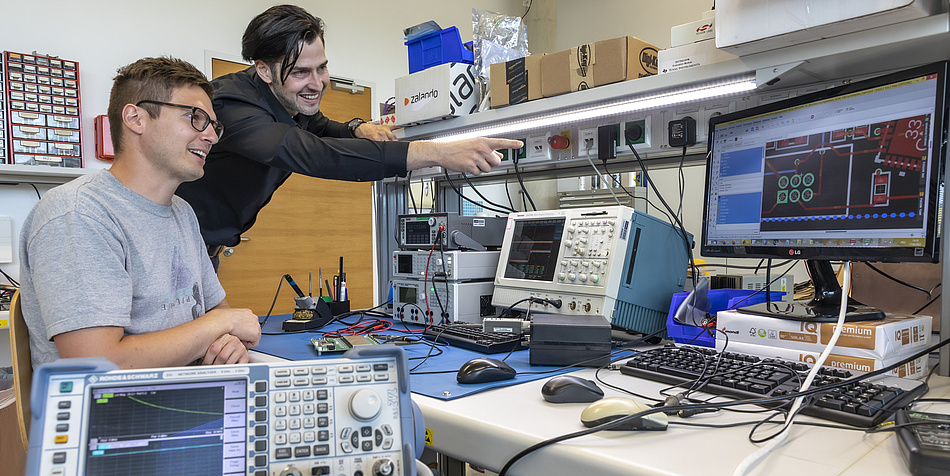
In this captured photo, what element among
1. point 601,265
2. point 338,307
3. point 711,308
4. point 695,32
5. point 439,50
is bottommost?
point 338,307

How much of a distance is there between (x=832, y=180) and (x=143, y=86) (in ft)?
4.41

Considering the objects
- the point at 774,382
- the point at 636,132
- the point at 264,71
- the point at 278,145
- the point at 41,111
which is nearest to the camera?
the point at 774,382

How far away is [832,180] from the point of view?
1.03 m

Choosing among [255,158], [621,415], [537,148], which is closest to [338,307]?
[255,158]

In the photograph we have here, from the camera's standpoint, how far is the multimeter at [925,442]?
0.56 metres

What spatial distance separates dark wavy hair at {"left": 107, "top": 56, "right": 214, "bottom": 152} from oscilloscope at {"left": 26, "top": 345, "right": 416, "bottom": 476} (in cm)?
80

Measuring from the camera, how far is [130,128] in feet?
3.82

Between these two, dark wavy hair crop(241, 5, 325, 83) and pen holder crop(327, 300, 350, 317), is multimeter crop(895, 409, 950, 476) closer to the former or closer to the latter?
dark wavy hair crop(241, 5, 325, 83)

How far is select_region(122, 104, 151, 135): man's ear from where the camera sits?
116 cm

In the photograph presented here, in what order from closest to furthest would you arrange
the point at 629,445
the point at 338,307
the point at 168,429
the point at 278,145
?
1. the point at 168,429
2. the point at 629,445
3. the point at 278,145
4. the point at 338,307

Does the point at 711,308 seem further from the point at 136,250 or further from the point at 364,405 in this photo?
the point at 136,250

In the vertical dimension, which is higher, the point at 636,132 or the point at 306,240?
the point at 636,132

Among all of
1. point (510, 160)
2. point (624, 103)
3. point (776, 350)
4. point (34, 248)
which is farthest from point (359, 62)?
point (776, 350)

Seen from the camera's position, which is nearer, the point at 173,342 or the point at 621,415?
the point at 621,415
